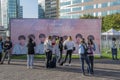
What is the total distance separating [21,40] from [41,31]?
6.26 ft

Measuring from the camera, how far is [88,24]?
103 ft

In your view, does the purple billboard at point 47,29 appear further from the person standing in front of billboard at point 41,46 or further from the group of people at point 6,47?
the group of people at point 6,47

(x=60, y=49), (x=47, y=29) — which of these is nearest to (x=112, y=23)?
(x=47, y=29)

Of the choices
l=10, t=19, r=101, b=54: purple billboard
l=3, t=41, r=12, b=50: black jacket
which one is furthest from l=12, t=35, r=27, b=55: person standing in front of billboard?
l=3, t=41, r=12, b=50: black jacket

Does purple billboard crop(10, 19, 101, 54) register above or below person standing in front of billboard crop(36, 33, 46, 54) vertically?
above

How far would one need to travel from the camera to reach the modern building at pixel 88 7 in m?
119

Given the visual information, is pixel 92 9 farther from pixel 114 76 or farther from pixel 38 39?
pixel 114 76

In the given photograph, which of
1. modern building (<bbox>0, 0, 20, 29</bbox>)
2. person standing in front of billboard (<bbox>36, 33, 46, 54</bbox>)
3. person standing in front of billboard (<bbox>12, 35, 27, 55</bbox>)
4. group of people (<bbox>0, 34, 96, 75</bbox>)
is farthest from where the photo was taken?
modern building (<bbox>0, 0, 20, 29</bbox>)

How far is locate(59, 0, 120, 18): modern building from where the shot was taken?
119m

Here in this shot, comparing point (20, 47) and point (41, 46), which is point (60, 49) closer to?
point (41, 46)

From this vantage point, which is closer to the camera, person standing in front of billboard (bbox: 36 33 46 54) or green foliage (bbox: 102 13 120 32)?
person standing in front of billboard (bbox: 36 33 46 54)

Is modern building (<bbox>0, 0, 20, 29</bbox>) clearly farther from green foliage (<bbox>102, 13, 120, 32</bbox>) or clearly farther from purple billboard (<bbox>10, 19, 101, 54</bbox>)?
purple billboard (<bbox>10, 19, 101, 54</bbox>)

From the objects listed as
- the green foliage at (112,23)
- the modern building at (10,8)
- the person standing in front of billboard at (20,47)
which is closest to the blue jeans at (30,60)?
the person standing in front of billboard at (20,47)

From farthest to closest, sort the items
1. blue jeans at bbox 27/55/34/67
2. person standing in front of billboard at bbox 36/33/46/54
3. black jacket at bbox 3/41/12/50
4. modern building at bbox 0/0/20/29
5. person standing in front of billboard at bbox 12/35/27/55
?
modern building at bbox 0/0/20/29
person standing in front of billboard at bbox 36/33/46/54
person standing in front of billboard at bbox 12/35/27/55
black jacket at bbox 3/41/12/50
blue jeans at bbox 27/55/34/67
